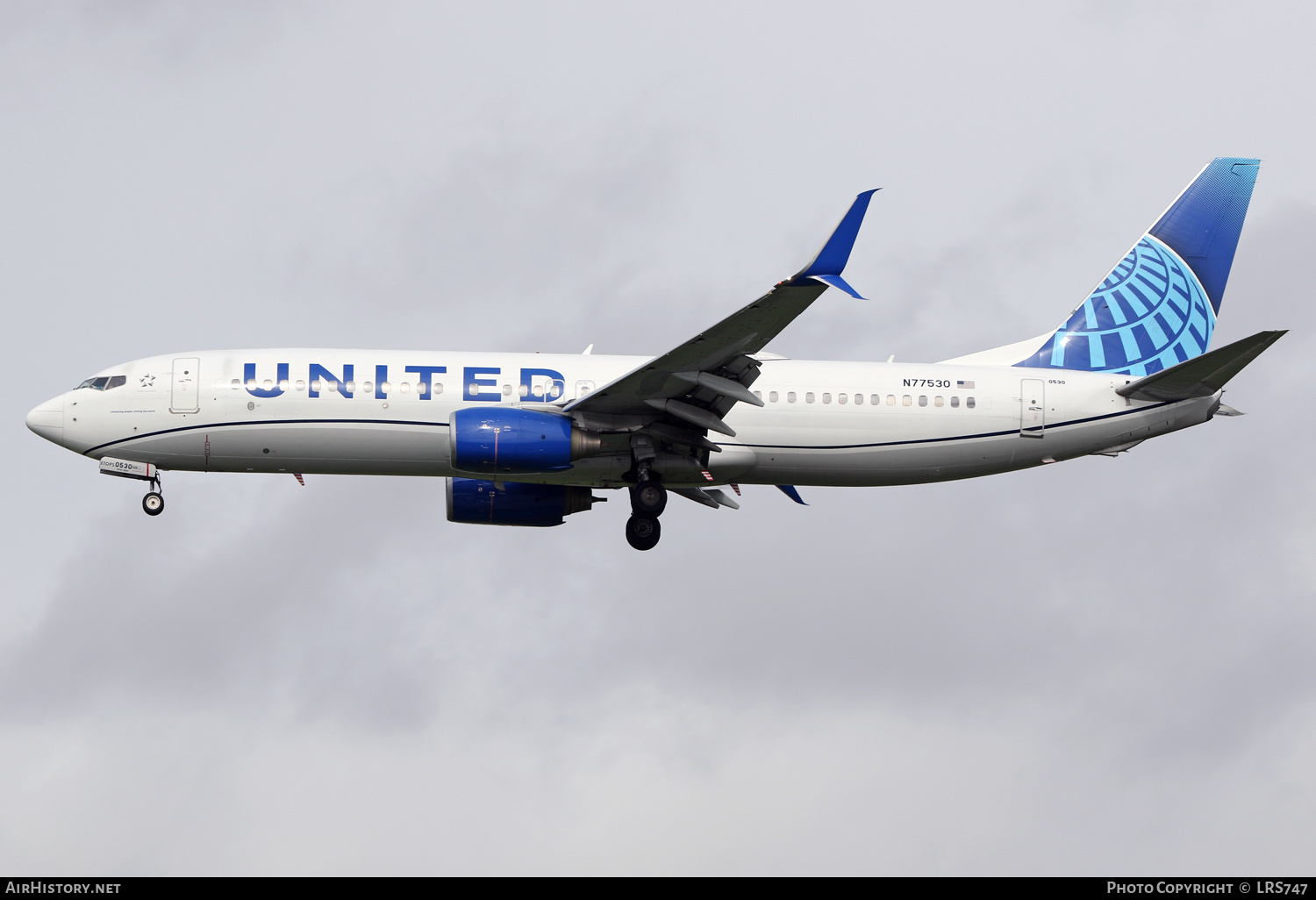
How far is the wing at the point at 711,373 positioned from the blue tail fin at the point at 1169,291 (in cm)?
1043

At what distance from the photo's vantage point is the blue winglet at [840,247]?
33.0 metres

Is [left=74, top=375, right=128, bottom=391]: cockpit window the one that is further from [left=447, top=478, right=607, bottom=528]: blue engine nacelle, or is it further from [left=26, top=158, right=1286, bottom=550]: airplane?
[left=447, top=478, right=607, bottom=528]: blue engine nacelle

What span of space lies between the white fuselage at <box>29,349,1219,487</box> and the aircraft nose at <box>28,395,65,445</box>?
3cm

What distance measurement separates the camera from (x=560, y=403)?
39.6 metres

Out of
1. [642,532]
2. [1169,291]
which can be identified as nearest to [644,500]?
[642,532]

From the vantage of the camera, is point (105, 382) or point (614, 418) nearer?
point (614, 418)

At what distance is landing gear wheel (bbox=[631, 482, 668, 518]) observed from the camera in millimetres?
39844

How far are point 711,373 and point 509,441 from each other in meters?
4.82

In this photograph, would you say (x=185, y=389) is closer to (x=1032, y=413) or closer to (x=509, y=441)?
(x=509, y=441)

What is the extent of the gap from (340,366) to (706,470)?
356 inches

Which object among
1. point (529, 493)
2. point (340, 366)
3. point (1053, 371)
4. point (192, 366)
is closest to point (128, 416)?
point (192, 366)

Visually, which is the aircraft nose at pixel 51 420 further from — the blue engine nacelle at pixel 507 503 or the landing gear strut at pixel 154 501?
the blue engine nacelle at pixel 507 503

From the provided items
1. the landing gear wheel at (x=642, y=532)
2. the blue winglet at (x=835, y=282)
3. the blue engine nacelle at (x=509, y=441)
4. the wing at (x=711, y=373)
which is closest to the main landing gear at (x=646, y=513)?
the landing gear wheel at (x=642, y=532)
